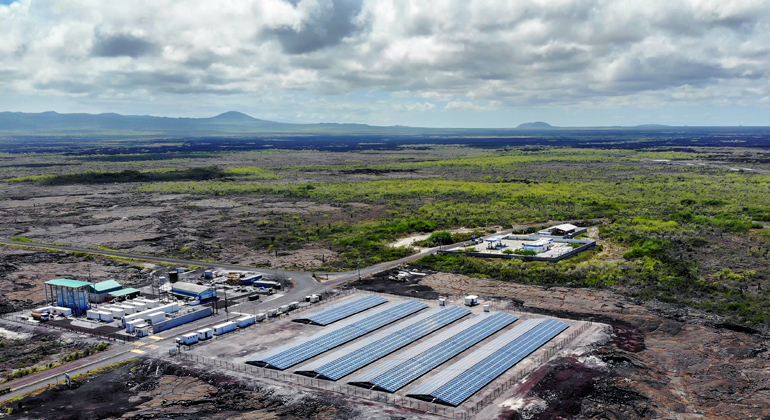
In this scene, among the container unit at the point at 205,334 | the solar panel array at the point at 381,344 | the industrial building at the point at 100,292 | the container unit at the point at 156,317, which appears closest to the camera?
the solar panel array at the point at 381,344

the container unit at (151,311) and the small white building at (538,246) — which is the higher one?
the small white building at (538,246)

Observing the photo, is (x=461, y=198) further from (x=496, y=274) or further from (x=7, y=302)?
(x=7, y=302)

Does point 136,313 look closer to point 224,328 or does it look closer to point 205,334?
point 205,334

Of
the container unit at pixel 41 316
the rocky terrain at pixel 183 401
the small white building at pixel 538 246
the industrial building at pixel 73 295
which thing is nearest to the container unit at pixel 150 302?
the industrial building at pixel 73 295

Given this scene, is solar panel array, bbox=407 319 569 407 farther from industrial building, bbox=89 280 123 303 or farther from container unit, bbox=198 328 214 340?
industrial building, bbox=89 280 123 303

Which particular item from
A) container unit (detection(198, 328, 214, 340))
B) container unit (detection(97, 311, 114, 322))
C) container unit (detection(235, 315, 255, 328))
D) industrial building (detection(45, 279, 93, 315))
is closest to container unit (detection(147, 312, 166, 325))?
container unit (detection(97, 311, 114, 322))

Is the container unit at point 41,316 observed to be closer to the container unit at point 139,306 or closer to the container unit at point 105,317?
A: the container unit at point 105,317

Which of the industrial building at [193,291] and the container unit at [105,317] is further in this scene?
the industrial building at [193,291]
